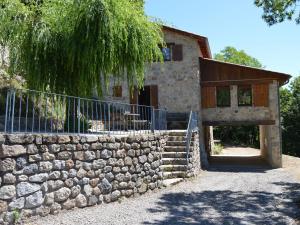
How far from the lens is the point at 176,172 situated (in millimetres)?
11930

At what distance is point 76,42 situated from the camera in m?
9.57

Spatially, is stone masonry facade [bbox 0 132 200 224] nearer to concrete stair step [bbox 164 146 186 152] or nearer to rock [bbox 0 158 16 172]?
rock [bbox 0 158 16 172]

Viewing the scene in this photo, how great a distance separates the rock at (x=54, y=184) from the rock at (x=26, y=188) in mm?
318

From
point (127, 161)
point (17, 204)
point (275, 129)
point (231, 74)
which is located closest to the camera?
point (17, 204)

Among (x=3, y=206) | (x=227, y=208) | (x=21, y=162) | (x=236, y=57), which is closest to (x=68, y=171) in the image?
(x=21, y=162)

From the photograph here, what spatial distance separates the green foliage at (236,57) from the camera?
45688mm

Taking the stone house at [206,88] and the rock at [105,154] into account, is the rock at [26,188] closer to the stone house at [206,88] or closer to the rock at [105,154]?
the rock at [105,154]

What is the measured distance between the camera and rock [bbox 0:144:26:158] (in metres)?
6.16

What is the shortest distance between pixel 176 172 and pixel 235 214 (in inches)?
147

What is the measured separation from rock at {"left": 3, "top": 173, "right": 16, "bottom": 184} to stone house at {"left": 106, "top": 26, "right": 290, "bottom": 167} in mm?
11063

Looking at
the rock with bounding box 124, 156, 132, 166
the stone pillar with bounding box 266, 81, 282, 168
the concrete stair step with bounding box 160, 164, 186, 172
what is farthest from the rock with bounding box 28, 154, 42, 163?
the stone pillar with bounding box 266, 81, 282, 168

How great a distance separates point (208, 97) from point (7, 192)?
517 inches

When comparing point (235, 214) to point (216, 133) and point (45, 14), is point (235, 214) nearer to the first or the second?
point (45, 14)

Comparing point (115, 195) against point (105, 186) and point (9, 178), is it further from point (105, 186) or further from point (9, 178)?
point (9, 178)
